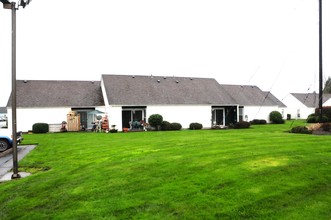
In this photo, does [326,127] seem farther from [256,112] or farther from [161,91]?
[256,112]

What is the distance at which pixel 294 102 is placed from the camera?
221 ft

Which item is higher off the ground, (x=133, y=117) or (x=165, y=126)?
(x=133, y=117)

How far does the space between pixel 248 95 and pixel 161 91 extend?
17.6m

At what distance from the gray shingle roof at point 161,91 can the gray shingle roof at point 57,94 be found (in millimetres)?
2848

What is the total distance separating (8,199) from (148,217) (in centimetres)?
386

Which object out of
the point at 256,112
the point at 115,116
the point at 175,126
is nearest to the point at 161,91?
the point at 175,126

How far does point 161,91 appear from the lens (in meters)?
39.5

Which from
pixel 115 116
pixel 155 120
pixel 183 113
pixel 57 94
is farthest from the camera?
pixel 57 94

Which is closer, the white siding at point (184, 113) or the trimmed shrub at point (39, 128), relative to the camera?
the trimmed shrub at point (39, 128)

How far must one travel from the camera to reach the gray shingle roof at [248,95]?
48219mm

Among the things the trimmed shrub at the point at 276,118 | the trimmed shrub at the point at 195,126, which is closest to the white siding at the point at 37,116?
the trimmed shrub at the point at 195,126

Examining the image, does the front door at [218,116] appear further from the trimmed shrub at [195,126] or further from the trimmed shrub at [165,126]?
the trimmed shrub at [165,126]

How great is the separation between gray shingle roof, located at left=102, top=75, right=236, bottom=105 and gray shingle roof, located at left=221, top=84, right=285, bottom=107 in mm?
5774

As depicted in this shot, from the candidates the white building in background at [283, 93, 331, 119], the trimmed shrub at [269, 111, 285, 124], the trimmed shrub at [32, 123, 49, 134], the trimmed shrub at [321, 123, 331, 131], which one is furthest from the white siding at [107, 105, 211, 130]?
the white building in background at [283, 93, 331, 119]
